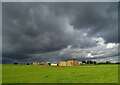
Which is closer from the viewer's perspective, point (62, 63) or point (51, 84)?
→ point (51, 84)

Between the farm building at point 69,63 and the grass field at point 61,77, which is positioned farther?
the farm building at point 69,63

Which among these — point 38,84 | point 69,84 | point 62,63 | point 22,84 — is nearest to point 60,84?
point 69,84

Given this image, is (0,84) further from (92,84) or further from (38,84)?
(92,84)

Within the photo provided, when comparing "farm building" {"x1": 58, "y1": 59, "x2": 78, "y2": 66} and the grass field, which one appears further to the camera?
"farm building" {"x1": 58, "y1": 59, "x2": 78, "y2": 66}

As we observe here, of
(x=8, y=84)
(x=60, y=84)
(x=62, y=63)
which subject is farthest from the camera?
(x=62, y=63)

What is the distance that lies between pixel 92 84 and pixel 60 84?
3675 mm

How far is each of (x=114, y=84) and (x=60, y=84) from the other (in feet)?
20.8

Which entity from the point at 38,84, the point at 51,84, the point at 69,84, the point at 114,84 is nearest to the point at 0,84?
the point at 38,84

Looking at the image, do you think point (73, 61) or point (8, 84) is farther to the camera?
point (73, 61)

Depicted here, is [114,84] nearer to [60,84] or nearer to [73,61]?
[60,84]

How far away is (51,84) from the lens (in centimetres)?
2500

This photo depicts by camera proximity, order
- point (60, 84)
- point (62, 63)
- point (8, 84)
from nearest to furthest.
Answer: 1. point (60, 84)
2. point (8, 84)
3. point (62, 63)

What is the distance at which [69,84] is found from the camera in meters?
24.8

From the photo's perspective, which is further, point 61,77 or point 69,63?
point 69,63
